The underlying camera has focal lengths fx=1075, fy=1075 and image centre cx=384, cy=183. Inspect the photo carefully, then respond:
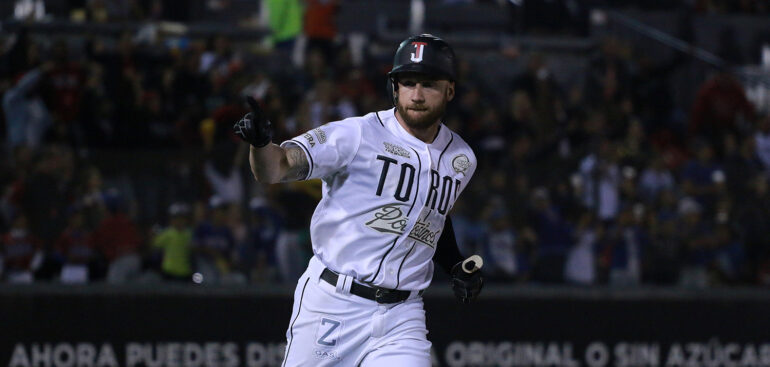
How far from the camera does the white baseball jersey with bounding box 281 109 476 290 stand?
15.1 feet

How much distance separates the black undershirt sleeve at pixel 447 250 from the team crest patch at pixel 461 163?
349 millimetres

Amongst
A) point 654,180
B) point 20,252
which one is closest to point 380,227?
point 20,252

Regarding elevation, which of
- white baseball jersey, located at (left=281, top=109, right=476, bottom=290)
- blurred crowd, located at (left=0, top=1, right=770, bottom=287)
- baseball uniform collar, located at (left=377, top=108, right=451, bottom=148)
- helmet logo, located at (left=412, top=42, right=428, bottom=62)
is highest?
helmet logo, located at (left=412, top=42, right=428, bottom=62)

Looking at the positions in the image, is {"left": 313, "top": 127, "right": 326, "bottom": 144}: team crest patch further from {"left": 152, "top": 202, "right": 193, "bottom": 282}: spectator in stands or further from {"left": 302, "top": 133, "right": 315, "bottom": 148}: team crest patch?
{"left": 152, "top": 202, "right": 193, "bottom": 282}: spectator in stands

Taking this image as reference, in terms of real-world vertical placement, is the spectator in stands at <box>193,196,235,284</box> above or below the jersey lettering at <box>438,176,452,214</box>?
below

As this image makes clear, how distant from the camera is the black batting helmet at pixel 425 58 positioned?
4.60 metres

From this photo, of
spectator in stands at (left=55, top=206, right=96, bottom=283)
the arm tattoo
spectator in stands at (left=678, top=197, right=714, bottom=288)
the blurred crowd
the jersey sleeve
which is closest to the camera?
the arm tattoo

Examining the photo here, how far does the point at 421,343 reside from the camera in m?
4.70

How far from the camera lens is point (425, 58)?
4.62 meters

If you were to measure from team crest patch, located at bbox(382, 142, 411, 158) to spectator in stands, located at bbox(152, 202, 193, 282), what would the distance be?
176 inches

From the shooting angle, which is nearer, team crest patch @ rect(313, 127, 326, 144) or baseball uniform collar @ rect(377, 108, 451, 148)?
team crest patch @ rect(313, 127, 326, 144)

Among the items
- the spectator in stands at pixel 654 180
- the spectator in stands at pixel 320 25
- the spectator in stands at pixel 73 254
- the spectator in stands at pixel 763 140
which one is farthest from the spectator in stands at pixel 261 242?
the spectator in stands at pixel 763 140

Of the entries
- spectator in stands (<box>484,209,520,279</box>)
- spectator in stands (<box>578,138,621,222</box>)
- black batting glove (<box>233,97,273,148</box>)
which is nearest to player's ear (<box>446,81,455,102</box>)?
black batting glove (<box>233,97,273,148</box>)

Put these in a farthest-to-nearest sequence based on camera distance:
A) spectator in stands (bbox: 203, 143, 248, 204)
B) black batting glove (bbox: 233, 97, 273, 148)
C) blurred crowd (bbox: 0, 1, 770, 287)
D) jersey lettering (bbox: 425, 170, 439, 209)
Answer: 1. spectator in stands (bbox: 203, 143, 248, 204)
2. blurred crowd (bbox: 0, 1, 770, 287)
3. jersey lettering (bbox: 425, 170, 439, 209)
4. black batting glove (bbox: 233, 97, 273, 148)
